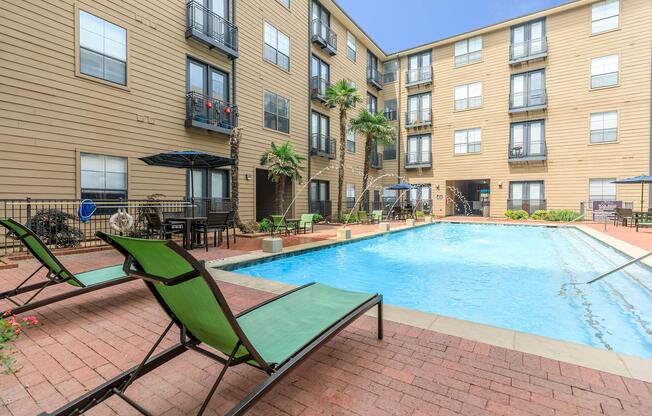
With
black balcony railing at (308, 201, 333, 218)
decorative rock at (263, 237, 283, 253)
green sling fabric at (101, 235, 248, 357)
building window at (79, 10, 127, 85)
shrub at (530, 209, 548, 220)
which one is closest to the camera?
green sling fabric at (101, 235, 248, 357)

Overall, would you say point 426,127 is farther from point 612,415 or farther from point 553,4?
point 612,415

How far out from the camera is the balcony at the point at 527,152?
60.4 ft

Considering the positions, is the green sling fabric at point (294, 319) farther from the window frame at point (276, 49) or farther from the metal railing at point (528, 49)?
the metal railing at point (528, 49)

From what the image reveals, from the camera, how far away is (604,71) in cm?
1697

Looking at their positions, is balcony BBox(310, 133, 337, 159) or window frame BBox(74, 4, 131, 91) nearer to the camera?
window frame BBox(74, 4, 131, 91)

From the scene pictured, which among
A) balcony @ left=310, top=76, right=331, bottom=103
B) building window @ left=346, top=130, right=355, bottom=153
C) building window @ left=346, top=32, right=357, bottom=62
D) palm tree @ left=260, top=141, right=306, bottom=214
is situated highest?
building window @ left=346, top=32, right=357, bottom=62

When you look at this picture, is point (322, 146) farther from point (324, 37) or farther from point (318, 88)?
point (324, 37)

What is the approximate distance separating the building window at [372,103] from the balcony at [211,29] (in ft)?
41.2

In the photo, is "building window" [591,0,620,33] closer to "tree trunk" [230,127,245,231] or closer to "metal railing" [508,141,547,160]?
"metal railing" [508,141,547,160]

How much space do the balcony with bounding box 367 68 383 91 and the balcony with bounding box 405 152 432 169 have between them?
17.7 ft

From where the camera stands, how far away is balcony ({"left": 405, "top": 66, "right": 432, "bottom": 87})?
2222cm

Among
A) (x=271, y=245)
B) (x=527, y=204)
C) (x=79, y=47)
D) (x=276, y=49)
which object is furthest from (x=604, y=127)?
(x=79, y=47)

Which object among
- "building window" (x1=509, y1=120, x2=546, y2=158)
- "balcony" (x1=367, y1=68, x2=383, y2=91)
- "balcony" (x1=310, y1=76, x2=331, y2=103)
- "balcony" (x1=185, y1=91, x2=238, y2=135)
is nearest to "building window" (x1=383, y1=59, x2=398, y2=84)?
"balcony" (x1=367, y1=68, x2=383, y2=91)

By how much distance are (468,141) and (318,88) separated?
10.7 metres
